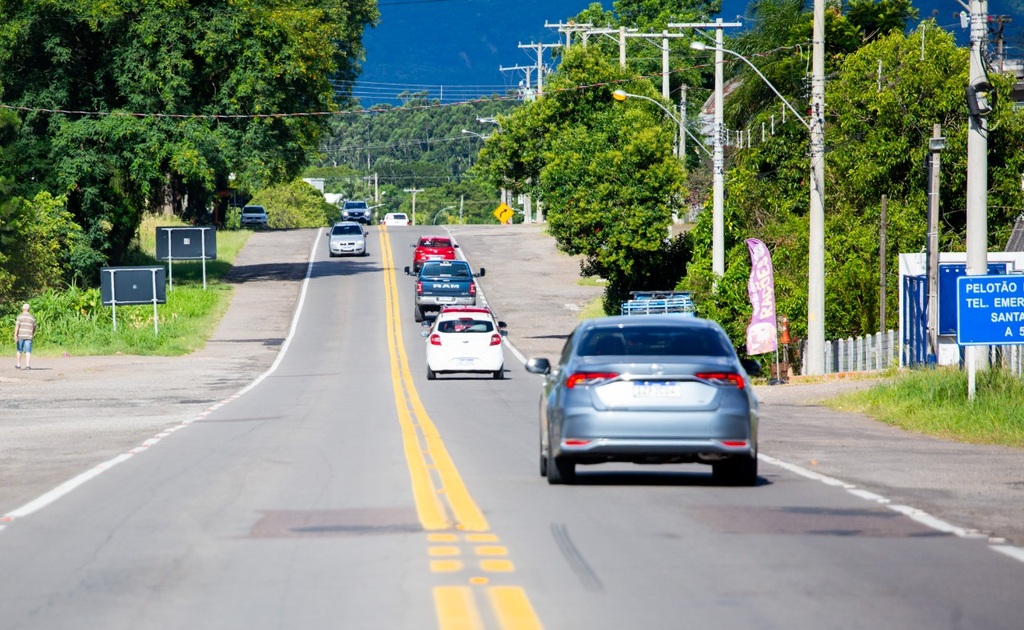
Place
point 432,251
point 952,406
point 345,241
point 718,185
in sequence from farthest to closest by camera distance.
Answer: point 345,241
point 432,251
point 718,185
point 952,406

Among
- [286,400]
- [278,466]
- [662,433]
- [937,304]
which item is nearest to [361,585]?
[662,433]

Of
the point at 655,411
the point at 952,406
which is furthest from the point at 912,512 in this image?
the point at 952,406

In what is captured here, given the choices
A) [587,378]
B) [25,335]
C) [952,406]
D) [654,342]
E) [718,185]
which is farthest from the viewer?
[718,185]

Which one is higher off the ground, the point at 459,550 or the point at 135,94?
the point at 135,94

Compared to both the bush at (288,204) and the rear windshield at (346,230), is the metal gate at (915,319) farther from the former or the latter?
the bush at (288,204)

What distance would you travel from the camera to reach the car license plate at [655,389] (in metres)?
13.5

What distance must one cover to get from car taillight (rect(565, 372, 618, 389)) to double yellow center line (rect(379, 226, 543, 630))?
134cm

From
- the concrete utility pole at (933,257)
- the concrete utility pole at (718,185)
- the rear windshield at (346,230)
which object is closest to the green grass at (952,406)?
the concrete utility pole at (933,257)

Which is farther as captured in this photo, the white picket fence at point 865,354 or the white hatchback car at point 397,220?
the white hatchback car at point 397,220

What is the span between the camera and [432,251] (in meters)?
74.2

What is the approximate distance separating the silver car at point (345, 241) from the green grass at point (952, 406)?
5787 centimetres

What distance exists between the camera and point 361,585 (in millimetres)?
8891

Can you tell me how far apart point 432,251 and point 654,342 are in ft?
197

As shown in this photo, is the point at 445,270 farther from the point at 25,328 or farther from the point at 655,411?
the point at 655,411
